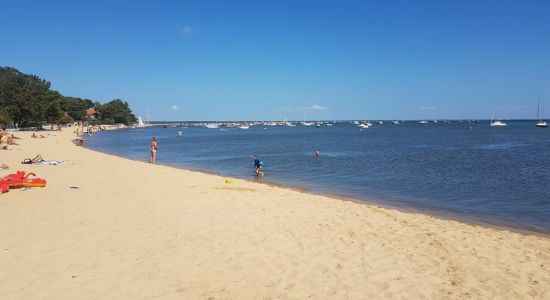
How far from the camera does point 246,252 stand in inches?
352

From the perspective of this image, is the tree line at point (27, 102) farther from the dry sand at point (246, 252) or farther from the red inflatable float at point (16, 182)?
the dry sand at point (246, 252)

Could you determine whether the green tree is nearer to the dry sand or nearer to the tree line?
the tree line

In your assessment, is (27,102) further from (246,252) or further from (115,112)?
(115,112)

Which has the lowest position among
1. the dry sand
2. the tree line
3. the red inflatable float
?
the dry sand

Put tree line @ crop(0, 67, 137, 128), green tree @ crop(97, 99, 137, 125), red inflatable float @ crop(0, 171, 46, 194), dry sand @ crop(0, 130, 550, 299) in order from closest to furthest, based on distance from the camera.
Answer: dry sand @ crop(0, 130, 550, 299) → red inflatable float @ crop(0, 171, 46, 194) → tree line @ crop(0, 67, 137, 128) → green tree @ crop(97, 99, 137, 125)

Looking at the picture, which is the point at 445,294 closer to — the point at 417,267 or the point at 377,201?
the point at 417,267

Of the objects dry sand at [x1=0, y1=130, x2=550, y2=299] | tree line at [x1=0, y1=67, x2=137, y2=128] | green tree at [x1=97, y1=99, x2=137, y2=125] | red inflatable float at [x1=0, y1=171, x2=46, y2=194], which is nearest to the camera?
dry sand at [x1=0, y1=130, x2=550, y2=299]

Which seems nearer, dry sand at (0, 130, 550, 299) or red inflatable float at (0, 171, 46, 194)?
dry sand at (0, 130, 550, 299)

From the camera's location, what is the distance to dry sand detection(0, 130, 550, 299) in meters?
7.05

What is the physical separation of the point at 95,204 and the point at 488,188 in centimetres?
1934

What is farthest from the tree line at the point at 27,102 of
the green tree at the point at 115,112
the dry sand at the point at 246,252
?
the dry sand at the point at 246,252

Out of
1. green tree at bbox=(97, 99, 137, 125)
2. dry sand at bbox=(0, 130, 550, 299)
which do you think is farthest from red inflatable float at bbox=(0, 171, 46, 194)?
green tree at bbox=(97, 99, 137, 125)

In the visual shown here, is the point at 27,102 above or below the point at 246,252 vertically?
above

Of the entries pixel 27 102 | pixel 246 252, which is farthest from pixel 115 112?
pixel 246 252
